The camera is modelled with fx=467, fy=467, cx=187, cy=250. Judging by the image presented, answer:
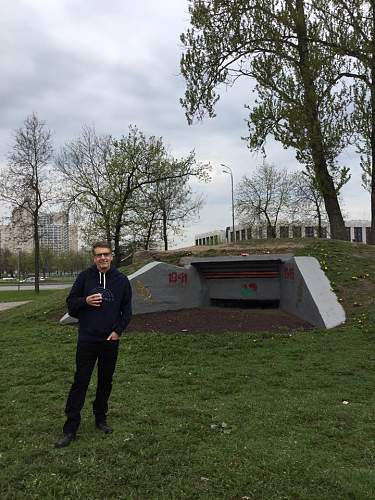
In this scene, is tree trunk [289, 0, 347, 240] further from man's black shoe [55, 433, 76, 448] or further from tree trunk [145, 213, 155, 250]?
tree trunk [145, 213, 155, 250]

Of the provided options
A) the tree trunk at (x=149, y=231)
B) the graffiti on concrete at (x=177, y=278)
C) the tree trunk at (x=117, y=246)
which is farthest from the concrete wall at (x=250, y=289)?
the tree trunk at (x=149, y=231)

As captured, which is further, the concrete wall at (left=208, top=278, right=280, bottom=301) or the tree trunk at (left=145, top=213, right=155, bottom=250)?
the tree trunk at (left=145, top=213, right=155, bottom=250)

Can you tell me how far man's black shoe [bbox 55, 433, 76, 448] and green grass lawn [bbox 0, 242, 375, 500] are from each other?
0.08 meters

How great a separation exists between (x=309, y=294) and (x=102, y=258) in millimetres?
6505

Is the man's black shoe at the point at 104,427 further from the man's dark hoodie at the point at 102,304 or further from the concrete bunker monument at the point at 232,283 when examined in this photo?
the concrete bunker monument at the point at 232,283

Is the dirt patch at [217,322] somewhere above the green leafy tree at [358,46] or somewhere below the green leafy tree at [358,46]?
below

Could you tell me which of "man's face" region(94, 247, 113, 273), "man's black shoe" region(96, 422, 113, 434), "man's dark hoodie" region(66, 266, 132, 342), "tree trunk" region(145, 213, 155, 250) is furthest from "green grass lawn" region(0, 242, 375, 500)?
"tree trunk" region(145, 213, 155, 250)

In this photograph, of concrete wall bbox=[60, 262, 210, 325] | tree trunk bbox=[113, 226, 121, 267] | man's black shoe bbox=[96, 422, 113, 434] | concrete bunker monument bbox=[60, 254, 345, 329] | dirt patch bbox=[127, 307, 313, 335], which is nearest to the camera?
man's black shoe bbox=[96, 422, 113, 434]

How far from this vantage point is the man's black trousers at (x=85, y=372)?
4.16 metres

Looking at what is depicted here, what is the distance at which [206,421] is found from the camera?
Answer: 464 centimetres

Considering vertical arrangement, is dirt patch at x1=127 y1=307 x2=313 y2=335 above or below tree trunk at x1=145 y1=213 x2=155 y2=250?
below

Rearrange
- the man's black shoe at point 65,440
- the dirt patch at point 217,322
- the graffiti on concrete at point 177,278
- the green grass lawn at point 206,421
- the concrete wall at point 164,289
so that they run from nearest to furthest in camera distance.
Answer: the green grass lawn at point 206,421
the man's black shoe at point 65,440
the dirt patch at point 217,322
the concrete wall at point 164,289
the graffiti on concrete at point 177,278

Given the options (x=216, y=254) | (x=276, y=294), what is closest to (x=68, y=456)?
(x=276, y=294)

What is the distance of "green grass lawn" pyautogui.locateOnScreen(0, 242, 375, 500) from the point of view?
10.9ft
